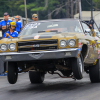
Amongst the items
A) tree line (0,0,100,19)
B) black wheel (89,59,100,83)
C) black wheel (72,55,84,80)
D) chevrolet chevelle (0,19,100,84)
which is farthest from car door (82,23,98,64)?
tree line (0,0,100,19)

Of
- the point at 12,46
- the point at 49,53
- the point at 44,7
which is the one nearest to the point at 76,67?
the point at 49,53

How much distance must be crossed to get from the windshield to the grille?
1113mm

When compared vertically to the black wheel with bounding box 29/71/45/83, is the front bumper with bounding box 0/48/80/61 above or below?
above

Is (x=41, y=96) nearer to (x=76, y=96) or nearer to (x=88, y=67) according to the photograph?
(x=76, y=96)

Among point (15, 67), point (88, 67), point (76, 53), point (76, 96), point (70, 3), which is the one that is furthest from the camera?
point (70, 3)

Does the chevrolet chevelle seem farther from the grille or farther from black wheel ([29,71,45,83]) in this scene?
black wheel ([29,71,45,83])

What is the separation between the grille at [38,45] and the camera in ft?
22.0

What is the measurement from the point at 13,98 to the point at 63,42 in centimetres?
155

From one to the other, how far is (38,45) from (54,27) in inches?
56.4

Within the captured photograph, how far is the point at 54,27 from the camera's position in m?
8.04

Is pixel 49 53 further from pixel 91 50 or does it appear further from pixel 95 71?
pixel 95 71

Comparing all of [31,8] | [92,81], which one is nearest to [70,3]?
[31,8]

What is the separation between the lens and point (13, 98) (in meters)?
6.20

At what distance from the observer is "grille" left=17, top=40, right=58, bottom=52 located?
670 centimetres
